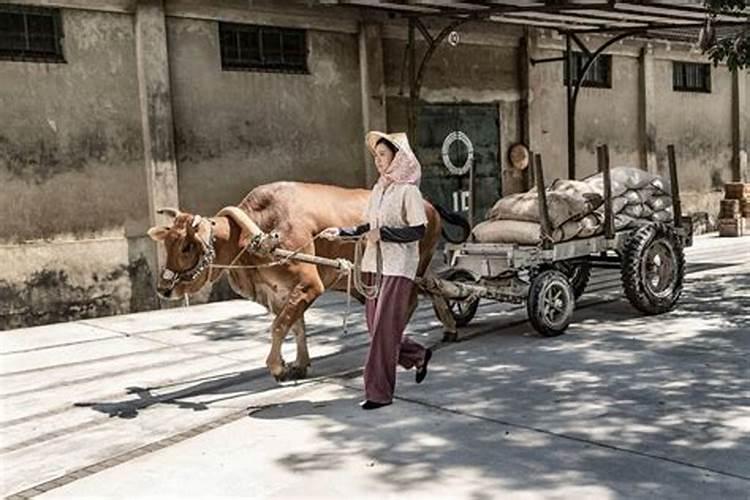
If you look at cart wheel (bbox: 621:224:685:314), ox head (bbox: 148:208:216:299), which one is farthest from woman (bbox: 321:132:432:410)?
cart wheel (bbox: 621:224:685:314)

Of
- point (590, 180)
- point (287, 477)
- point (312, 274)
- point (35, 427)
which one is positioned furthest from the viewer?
point (590, 180)

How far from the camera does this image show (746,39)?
9922mm

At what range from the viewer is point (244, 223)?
675cm

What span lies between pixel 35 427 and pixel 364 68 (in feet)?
28.6

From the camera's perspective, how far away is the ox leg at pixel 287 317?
6801 millimetres

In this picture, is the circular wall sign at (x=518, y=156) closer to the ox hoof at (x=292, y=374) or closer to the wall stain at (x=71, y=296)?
the wall stain at (x=71, y=296)

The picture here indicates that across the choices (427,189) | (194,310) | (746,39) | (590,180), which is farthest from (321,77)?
(746,39)

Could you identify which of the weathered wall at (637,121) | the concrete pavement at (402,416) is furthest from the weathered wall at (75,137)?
the weathered wall at (637,121)

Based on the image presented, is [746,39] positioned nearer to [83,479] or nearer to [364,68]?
[364,68]

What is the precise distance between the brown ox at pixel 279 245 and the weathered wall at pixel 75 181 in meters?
4.31

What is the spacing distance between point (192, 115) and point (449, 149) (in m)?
4.87

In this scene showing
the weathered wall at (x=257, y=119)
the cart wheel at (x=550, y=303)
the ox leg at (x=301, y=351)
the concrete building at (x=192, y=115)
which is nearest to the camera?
the ox leg at (x=301, y=351)

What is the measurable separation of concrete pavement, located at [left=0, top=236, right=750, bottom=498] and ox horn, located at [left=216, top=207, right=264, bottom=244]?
1245 mm

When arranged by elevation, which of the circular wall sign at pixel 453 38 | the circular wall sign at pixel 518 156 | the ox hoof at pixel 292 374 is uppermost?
the circular wall sign at pixel 453 38
